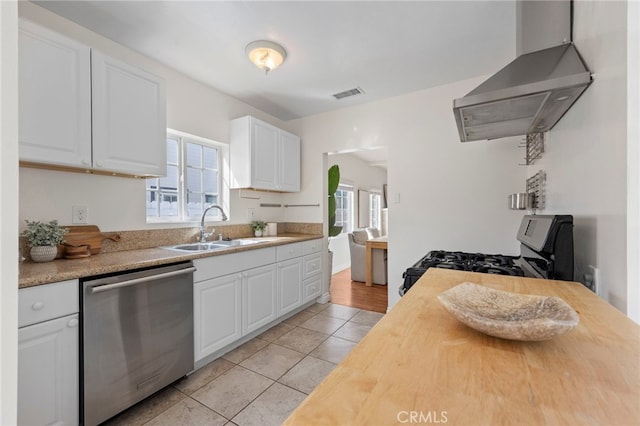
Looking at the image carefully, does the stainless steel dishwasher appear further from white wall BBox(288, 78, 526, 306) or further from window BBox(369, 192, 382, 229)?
window BBox(369, 192, 382, 229)

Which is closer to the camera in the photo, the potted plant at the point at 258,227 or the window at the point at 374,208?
the potted plant at the point at 258,227

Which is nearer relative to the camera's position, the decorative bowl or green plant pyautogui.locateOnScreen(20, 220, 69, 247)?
the decorative bowl

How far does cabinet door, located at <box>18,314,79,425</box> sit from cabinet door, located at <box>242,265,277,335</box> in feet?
3.79

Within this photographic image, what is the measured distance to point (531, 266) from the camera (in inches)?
56.6

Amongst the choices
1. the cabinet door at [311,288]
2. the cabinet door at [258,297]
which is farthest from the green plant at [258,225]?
the cabinet door at [311,288]

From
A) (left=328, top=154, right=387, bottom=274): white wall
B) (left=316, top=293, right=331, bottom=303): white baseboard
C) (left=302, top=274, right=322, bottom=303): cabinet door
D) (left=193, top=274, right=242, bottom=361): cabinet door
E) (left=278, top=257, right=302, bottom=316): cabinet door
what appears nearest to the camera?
(left=193, top=274, right=242, bottom=361): cabinet door

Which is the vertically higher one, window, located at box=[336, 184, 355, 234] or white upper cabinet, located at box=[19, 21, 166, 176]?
white upper cabinet, located at box=[19, 21, 166, 176]

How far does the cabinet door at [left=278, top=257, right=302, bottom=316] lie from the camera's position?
2.79 m

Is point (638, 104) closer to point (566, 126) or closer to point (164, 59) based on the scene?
point (566, 126)

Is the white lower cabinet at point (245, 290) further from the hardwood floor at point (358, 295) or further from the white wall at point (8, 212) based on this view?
the white wall at point (8, 212)

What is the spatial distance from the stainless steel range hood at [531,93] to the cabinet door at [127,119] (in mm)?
2073

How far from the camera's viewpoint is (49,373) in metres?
1.26

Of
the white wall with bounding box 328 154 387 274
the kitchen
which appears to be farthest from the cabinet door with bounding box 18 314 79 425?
the white wall with bounding box 328 154 387 274

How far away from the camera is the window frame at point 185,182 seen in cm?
250
